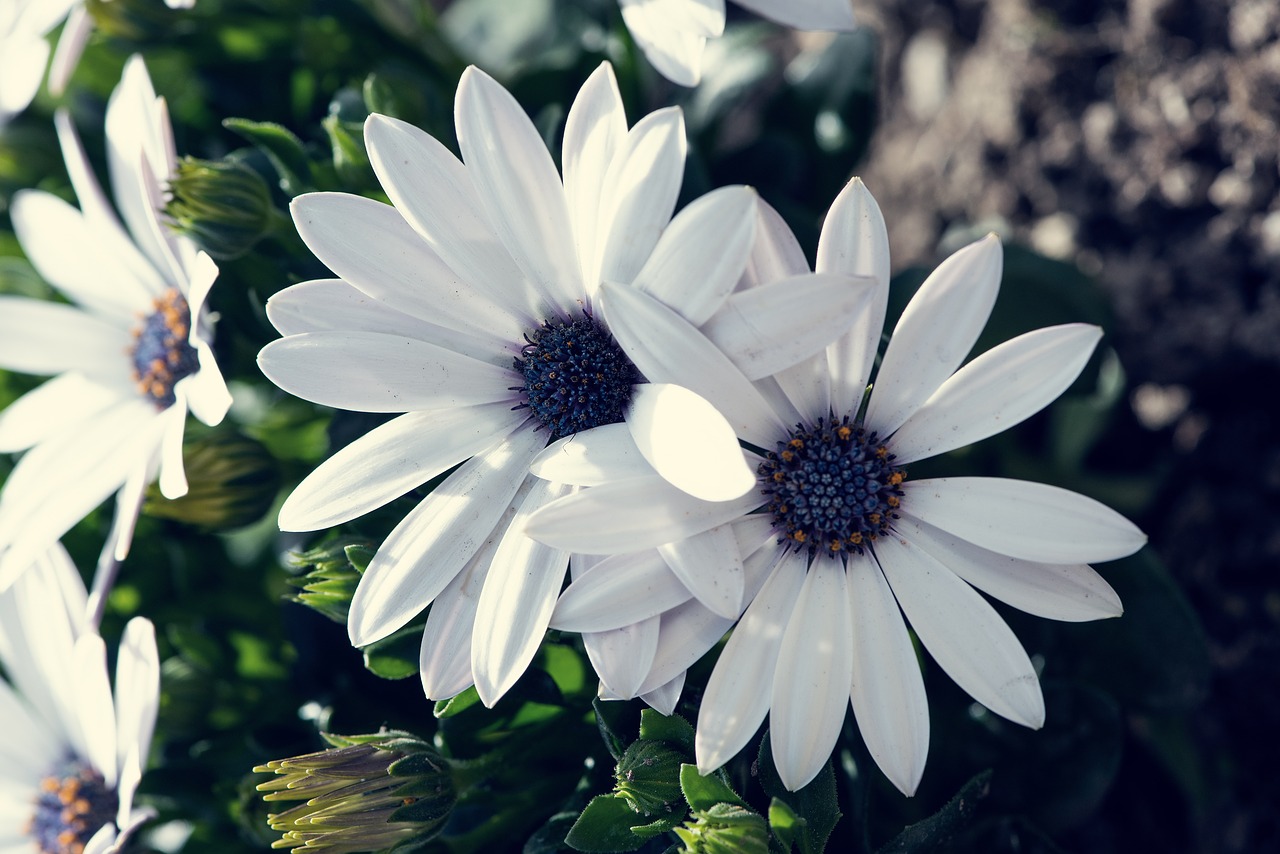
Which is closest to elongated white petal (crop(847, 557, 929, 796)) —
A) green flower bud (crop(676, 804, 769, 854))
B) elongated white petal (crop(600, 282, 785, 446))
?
green flower bud (crop(676, 804, 769, 854))

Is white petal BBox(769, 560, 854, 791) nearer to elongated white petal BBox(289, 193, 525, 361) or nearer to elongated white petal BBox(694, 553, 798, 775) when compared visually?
elongated white petal BBox(694, 553, 798, 775)

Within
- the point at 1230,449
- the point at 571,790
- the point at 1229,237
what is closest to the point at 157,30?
the point at 571,790

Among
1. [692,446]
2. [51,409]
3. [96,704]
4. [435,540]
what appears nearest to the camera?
[692,446]

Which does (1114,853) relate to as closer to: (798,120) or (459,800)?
(459,800)

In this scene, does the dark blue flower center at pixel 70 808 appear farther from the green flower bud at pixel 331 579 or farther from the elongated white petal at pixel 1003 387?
the elongated white petal at pixel 1003 387

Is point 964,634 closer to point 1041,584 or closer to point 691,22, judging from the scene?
point 1041,584

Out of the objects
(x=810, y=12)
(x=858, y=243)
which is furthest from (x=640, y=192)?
(x=810, y=12)
